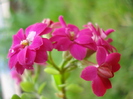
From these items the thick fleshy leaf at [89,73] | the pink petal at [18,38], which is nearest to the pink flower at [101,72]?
the thick fleshy leaf at [89,73]

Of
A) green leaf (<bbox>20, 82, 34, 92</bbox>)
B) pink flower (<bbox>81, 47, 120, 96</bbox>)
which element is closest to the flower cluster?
pink flower (<bbox>81, 47, 120, 96</bbox>)

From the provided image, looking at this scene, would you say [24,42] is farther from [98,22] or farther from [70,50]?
[98,22]

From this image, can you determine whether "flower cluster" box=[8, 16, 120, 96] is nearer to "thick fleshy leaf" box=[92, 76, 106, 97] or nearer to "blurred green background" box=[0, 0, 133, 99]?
"thick fleshy leaf" box=[92, 76, 106, 97]

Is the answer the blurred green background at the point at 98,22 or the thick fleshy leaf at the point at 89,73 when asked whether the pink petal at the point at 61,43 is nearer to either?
the thick fleshy leaf at the point at 89,73

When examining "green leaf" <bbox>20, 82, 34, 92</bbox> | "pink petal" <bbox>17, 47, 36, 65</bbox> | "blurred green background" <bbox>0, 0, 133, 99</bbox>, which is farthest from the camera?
"blurred green background" <bbox>0, 0, 133, 99</bbox>

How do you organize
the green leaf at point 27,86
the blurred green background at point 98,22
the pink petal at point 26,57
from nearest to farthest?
1. the pink petal at point 26,57
2. the green leaf at point 27,86
3. the blurred green background at point 98,22

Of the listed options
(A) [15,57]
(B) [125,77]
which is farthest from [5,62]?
(A) [15,57]
